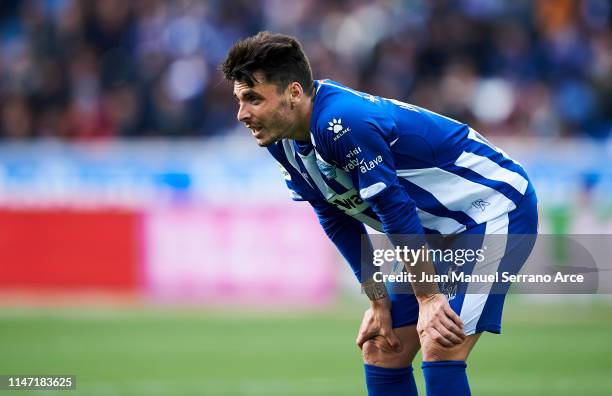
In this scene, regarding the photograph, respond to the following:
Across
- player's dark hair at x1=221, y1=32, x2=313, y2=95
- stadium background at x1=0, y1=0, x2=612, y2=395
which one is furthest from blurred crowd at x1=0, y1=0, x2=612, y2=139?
player's dark hair at x1=221, y1=32, x2=313, y2=95

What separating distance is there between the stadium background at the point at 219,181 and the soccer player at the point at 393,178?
11.0 ft

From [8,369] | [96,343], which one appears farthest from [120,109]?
[8,369]

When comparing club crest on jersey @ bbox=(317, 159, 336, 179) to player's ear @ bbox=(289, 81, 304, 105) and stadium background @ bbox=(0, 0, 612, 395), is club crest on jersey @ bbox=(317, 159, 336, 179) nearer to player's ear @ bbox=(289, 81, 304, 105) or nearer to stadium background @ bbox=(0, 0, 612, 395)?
player's ear @ bbox=(289, 81, 304, 105)

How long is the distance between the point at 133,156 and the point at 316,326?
4.24 metres

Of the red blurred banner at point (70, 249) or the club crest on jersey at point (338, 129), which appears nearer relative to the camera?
the club crest on jersey at point (338, 129)

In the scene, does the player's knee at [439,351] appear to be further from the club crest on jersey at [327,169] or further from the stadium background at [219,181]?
the stadium background at [219,181]

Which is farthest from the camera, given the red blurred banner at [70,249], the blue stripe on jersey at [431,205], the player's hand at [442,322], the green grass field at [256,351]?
the red blurred banner at [70,249]

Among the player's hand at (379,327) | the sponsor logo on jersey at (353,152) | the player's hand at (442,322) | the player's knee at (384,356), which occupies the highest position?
the sponsor logo on jersey at (353,152)

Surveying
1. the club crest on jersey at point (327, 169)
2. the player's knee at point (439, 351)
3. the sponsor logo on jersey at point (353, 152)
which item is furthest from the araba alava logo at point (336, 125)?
the player's knee at point (439, 351)

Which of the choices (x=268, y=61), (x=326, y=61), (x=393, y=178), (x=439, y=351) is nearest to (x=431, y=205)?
(x=393, y=178)

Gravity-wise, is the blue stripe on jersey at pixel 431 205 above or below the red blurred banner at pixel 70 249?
below

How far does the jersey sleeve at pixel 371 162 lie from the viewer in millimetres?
4977

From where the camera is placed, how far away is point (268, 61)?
5109 mm

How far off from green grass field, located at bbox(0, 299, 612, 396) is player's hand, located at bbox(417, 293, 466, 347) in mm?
3654
